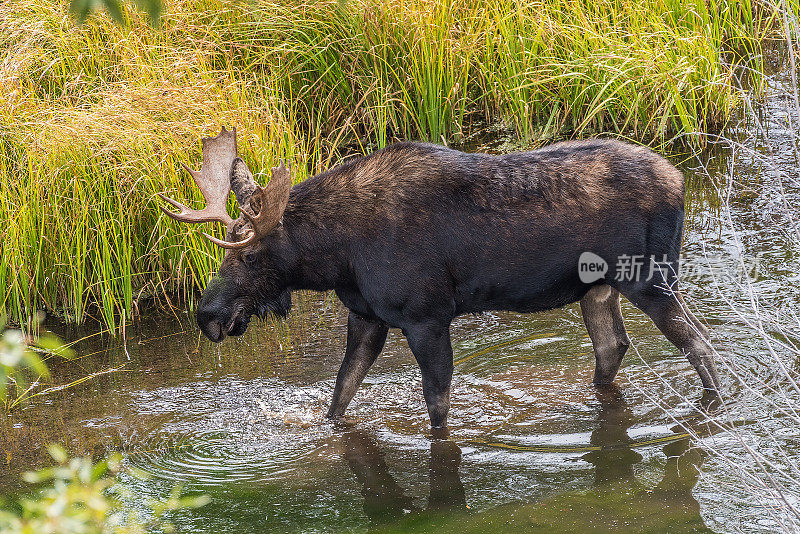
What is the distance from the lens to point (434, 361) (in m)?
5.27

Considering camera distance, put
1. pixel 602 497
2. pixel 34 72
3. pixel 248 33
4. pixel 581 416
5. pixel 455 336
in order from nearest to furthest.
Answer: pixel 602 497 < pixel 581 416 < pixel 455 336 < pixel 34 72 < pixel 248 33

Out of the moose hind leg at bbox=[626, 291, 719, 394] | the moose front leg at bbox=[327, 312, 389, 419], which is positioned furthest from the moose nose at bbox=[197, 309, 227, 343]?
the moose hind leg at bbox=[626, 291, 719, 394]

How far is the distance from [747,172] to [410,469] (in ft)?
15.5

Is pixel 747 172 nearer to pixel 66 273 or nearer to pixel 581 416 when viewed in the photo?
pixel 581 416

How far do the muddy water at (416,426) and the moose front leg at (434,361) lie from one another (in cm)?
20

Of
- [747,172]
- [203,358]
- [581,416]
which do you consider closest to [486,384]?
[581,416]

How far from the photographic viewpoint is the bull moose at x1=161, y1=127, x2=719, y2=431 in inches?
201

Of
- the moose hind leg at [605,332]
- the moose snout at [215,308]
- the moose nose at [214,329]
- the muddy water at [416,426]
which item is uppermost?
the moose snout at [215,308]

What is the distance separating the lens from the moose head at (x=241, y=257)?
16.8ft

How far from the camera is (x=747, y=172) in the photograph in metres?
8.35

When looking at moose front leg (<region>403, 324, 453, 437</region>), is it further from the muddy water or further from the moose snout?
the moose snout

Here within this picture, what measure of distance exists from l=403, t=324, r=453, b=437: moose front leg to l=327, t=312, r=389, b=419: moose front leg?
0.37m

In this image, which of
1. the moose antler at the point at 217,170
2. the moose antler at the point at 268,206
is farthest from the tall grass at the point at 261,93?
the moose antler at the point at 268,206

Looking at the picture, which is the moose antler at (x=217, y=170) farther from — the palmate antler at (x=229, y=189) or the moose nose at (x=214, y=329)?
the moose nose at (x=214, y=329)
